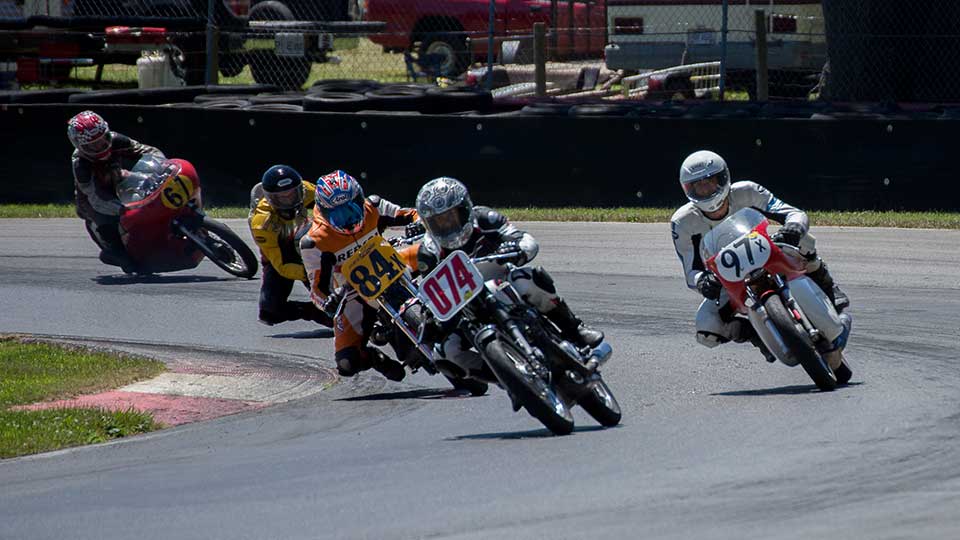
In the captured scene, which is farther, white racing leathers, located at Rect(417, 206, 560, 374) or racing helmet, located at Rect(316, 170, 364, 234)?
racing helmet, located at Rect(316, 170, 364, 234)

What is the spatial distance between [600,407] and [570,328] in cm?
61

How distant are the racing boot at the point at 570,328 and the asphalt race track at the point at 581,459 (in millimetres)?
405

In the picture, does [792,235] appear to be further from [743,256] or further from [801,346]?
[801,346]

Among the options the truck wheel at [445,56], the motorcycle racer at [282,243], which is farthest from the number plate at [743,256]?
the truck wheel at [445,56]

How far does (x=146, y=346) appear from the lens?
11.0 meters

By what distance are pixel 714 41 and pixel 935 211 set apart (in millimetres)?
5255

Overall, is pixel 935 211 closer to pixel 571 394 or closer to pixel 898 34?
pixel 898 34

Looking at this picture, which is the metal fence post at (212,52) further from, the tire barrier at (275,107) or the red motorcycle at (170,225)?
the red motorcycle at (170,225)

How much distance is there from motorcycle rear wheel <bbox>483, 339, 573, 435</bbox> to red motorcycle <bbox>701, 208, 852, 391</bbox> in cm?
153

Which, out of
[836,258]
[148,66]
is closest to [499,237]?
[836,258]

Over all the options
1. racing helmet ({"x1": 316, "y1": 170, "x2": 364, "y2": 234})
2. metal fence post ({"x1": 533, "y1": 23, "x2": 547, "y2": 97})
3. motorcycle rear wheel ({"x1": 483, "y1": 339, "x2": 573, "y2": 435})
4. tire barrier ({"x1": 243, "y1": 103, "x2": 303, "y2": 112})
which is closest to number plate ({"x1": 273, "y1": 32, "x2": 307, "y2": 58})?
metal fence post ({"x1": 533, "y1": 23, "x2": 547, "y2": 97})

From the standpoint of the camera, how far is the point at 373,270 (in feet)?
28.5

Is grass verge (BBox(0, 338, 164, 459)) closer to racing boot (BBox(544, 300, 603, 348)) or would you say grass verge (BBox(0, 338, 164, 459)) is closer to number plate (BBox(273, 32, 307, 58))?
racing boot (BBox(544, 300, 603, 348))

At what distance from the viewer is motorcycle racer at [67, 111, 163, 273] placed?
545 inches
